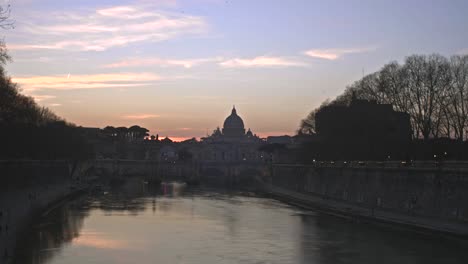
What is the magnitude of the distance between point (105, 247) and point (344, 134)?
148ft

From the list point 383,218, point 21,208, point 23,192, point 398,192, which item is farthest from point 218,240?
point 23,192

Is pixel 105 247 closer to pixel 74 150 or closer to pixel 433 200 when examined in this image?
pixel 433 200

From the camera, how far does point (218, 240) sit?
43.6m

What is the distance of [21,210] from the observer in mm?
52062

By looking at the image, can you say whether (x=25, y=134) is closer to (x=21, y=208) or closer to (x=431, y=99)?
(x=21, y=208)

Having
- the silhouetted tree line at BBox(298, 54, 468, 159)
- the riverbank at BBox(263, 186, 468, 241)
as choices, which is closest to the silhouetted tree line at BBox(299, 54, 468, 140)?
the silhouetted tree line at BBox(298, 54, 468, 159)

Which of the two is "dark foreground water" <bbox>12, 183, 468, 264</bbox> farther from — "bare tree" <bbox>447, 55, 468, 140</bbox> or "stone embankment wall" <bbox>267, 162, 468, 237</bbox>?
"bare tree" <bbox>447, 55, 468, 140</bbox>

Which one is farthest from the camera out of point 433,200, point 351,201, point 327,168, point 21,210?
point 327,168

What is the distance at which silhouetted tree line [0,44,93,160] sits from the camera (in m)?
55.5

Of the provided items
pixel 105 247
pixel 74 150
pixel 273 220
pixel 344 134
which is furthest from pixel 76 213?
pixel 74 150

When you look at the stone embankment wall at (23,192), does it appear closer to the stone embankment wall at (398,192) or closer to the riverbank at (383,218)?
the riverbank at (383,218)

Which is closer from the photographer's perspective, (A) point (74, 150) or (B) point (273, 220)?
(B) point (273, 220)

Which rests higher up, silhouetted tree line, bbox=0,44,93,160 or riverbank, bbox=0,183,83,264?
silhouetted tree line, bbox=0,44,93,160

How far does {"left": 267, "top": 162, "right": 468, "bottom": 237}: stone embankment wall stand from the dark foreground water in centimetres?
235
